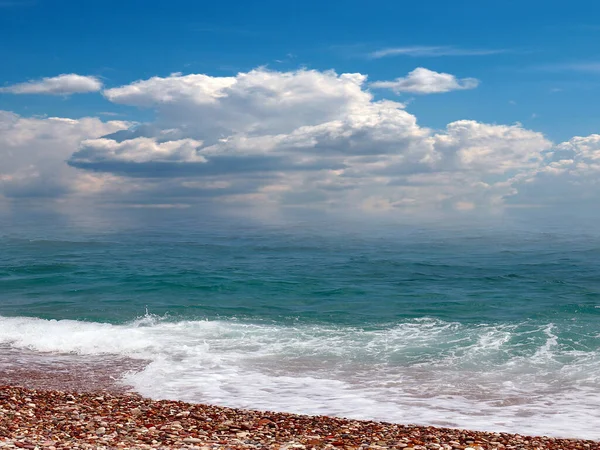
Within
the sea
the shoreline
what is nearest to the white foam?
the sea

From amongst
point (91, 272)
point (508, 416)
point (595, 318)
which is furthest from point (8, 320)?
point (595, 318)

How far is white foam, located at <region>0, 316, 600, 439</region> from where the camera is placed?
1337 centimetres

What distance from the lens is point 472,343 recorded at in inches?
810

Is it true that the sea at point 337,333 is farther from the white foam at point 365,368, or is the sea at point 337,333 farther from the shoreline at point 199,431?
the shoreline at point 199,431

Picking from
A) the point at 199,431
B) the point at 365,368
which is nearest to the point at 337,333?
the point at 365,368

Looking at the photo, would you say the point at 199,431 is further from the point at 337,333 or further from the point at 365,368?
the point at 337,333

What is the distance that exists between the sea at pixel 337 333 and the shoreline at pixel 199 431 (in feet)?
4.79

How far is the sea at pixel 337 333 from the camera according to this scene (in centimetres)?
1428

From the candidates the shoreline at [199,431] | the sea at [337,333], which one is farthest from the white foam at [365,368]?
the shoreline at [199,431]

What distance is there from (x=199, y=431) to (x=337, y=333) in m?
12.5

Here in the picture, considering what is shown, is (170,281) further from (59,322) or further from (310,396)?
(310,396)

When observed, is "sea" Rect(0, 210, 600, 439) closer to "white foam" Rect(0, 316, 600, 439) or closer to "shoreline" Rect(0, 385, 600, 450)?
"white foam" Rect(0, 316, 600, 439)

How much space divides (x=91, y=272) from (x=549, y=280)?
29.9m

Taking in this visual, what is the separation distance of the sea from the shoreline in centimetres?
146
